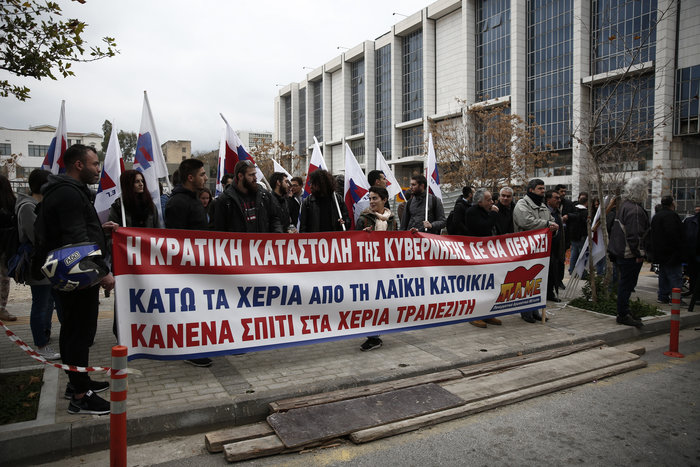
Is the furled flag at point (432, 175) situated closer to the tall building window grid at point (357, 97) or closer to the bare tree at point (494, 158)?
the bare tree at point (494, 158)

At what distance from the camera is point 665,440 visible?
382 centimetres

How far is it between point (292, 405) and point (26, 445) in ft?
6.54

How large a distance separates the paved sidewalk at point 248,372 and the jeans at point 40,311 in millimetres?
259

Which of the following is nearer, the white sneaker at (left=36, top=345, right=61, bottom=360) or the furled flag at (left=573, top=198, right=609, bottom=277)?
the white sneaker at (left=36, top=345, right=61, bottom=360)

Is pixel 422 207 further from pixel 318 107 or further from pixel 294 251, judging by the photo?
pixel 318 107

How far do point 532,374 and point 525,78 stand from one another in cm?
4526

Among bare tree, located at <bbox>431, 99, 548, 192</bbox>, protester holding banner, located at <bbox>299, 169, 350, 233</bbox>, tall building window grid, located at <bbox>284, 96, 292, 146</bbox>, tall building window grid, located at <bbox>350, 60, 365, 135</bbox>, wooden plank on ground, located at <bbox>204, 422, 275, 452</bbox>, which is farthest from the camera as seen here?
tall building window grid, located at <bbox>284, 96, 292, 146</bbox>

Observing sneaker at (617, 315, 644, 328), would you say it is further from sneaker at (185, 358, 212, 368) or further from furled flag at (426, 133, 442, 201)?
sneaker at (185, 358, 212, 368)

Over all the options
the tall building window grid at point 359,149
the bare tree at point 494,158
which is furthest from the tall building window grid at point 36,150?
the bare tree at point 494,158

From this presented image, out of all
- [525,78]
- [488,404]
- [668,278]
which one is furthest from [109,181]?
[525,78]

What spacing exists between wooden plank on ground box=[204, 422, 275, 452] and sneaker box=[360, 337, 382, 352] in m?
2.01

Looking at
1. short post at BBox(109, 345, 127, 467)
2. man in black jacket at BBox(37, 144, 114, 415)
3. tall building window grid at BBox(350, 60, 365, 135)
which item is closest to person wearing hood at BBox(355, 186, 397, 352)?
man in black jacket at BBox(37, 144, 114, 415)

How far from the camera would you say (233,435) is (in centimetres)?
380

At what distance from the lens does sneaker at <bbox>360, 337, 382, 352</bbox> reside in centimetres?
586
